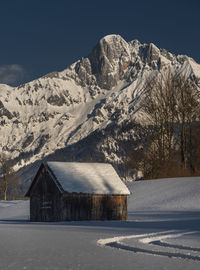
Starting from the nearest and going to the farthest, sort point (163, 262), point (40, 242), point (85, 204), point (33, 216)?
point (163, 262) < point (40, 242) < point (85, 204) < point (33, 216)

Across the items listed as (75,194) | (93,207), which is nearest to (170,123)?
(93,207)

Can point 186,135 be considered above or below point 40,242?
above

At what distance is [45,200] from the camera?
144 feet

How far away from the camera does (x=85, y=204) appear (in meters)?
42.2

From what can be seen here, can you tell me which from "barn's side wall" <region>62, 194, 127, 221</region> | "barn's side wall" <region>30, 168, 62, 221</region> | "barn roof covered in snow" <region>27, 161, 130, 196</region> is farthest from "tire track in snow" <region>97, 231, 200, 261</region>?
"barn's side wall" <region>30, 168, 62, 221</region>

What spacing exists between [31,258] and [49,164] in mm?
30638

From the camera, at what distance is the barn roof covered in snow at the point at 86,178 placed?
139 feet

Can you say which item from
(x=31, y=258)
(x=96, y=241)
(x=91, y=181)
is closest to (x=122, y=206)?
(x=91, y=181)

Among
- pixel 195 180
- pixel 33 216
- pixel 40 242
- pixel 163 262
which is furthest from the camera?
pixel 195 180

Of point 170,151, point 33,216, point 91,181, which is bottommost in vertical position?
point 33,216

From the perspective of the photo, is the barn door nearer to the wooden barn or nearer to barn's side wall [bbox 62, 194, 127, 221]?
the wooden barn

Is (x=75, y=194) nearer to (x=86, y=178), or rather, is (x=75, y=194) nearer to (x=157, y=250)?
(x=86, y=178)

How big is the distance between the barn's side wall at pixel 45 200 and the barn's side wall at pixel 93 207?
33.9 inches

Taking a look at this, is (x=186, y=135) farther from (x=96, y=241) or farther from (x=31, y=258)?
(x=31, y=258)
